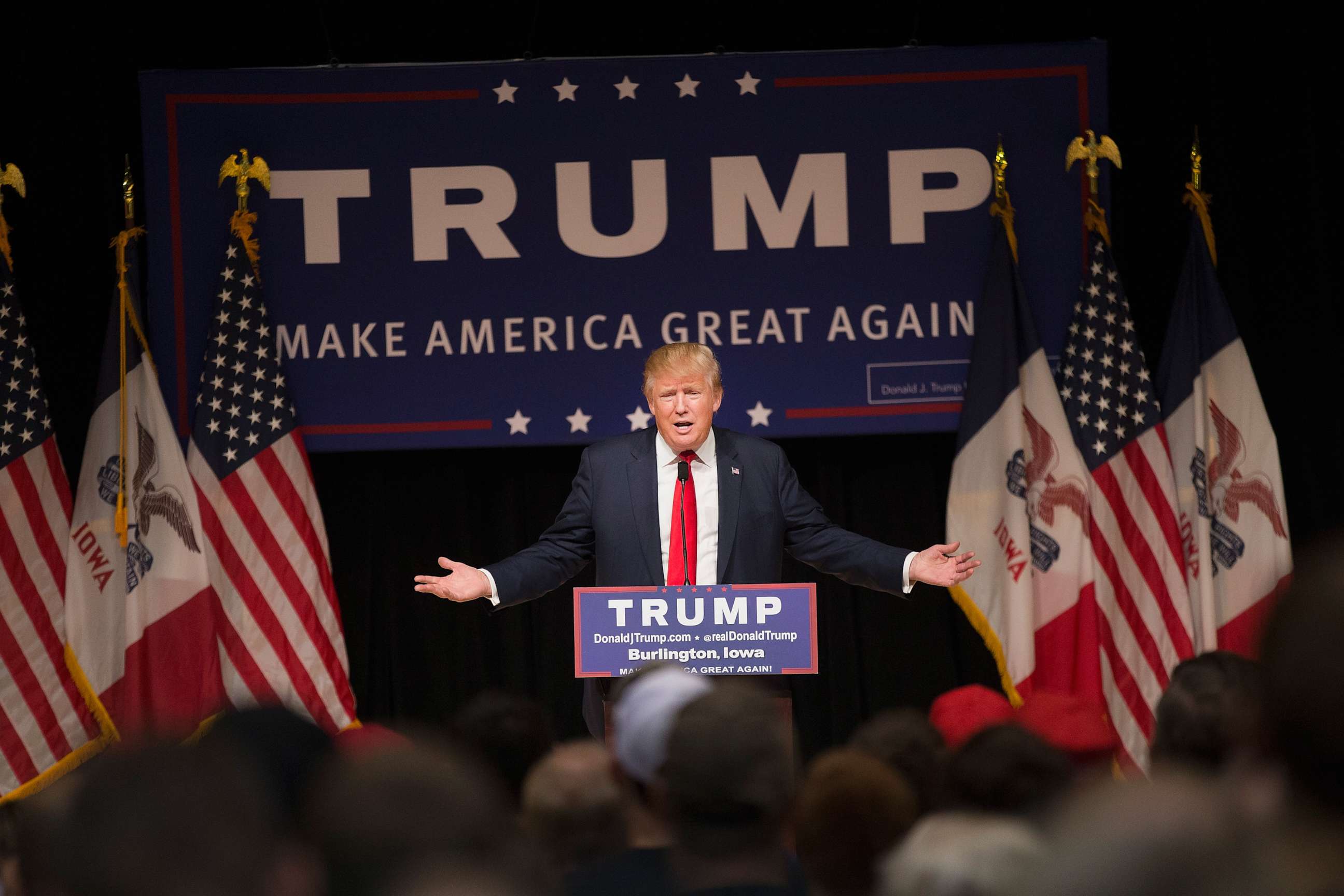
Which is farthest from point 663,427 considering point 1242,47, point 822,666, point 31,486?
point 1242,47

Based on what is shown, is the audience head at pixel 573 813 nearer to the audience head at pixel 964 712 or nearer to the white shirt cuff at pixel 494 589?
the audience head at pixel 964 712

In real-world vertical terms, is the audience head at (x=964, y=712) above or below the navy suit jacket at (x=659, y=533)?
below

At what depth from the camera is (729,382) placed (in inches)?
216

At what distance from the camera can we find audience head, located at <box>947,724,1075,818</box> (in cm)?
182

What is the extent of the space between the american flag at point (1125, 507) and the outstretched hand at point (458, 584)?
2.38 meters

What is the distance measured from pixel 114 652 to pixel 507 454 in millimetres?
1633

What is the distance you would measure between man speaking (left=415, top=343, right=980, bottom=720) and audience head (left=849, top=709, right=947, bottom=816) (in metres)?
1.84

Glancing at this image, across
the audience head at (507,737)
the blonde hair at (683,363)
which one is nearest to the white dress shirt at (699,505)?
the blonde hair at (683,363)

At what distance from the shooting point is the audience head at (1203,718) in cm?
204

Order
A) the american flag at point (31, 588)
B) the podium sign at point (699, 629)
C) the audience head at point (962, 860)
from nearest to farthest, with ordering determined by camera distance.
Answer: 1. the audience head at point (962, 860)
2. the podium sign at point (699, 629)
3. the american flag at point (31, 588)

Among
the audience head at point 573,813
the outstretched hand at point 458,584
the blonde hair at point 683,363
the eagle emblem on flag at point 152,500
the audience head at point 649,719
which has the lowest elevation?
the audience head at point 573,813

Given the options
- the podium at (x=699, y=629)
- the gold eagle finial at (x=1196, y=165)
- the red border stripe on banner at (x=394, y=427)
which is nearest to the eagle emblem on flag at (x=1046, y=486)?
the gold eagle finial at (x=1196, y=165)

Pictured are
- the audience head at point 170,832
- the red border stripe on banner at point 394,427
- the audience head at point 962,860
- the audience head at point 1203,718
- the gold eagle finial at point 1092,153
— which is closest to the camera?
the audience head at point 170,832

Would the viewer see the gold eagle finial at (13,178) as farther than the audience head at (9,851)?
Yes
